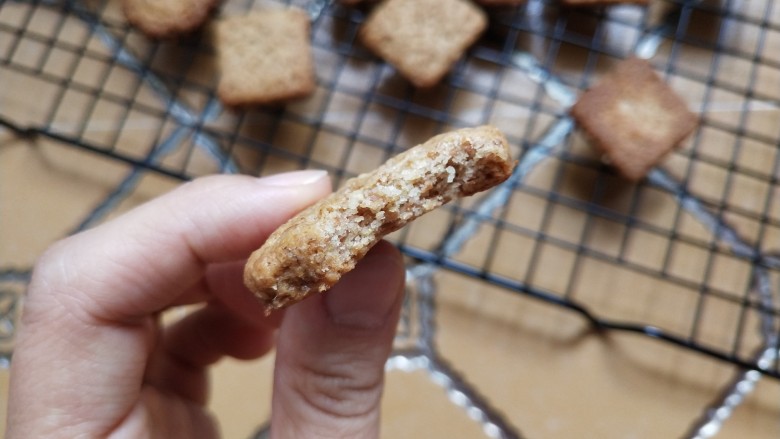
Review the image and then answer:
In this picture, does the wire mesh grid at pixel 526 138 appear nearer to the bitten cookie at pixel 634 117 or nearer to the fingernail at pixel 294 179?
the bitten cookie at pixel 634 117

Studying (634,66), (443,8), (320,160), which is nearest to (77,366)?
(320,160)

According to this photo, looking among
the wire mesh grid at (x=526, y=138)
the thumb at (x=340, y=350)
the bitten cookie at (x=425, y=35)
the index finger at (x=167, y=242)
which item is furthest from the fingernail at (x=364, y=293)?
the bitten cookie at (x=425, y=35)

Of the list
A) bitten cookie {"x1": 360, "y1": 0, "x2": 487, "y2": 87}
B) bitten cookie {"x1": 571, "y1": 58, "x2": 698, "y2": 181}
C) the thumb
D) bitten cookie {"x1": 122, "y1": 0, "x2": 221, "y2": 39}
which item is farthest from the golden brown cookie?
the thumb

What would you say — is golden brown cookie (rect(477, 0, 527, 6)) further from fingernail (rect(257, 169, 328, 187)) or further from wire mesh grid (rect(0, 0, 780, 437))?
fingernail (rect(257, 169, 328, 187))

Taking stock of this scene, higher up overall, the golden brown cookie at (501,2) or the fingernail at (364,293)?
the golden brown cookie at (501,2)

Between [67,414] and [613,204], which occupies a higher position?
[613,204]

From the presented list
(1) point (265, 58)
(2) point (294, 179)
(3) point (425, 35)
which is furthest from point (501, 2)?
(2) point (294, 179)

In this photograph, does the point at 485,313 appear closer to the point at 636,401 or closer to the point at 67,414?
the point at 636,401
